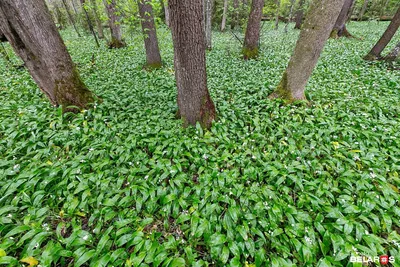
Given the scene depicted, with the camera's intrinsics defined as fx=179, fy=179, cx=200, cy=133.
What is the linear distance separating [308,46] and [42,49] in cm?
514

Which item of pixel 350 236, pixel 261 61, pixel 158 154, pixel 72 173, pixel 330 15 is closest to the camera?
pixel 350 236

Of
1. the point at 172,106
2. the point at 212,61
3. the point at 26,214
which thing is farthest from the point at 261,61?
the point at 26,214

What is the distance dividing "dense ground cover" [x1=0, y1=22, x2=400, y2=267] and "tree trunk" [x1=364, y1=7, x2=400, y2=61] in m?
3.26

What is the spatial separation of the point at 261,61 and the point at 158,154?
5.69 meters

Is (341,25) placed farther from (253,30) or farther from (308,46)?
(308,46)

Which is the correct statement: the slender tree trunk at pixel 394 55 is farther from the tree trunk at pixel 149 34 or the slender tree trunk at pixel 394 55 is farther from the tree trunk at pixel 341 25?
the tree trunk at pixel 149 34

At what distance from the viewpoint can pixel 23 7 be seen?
299cm

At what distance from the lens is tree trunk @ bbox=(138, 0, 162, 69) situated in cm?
571

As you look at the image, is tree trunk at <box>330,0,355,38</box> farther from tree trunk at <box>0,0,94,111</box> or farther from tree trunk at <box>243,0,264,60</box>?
tree trunk at <box>0,0,94,111</box>

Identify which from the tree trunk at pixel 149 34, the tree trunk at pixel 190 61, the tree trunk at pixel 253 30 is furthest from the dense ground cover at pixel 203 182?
the tree trunk at pixel 253 30

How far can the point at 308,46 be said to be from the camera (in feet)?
12.1

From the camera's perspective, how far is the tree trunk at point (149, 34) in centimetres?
571

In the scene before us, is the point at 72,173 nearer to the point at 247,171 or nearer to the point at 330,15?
the point at 247,171

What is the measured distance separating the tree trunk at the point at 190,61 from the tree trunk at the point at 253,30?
4781mm
